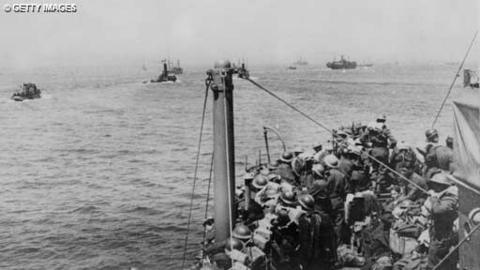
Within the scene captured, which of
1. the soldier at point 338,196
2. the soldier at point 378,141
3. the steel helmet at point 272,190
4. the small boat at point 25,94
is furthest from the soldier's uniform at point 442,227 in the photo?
the small boat at point 25,94

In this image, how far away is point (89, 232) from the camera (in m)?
19.2

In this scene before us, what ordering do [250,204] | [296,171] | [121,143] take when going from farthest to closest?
1. [121,143]
2. [296,171]
3. [250,204]

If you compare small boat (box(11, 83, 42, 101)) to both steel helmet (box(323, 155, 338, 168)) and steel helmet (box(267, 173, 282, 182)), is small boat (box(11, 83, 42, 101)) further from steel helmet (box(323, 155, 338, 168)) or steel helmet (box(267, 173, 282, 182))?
steel helmet (box(323, 155, 338, 168))

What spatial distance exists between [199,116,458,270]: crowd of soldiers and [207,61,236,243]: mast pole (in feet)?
0.87

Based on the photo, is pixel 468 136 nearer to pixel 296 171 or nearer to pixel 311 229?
pixel 311 229

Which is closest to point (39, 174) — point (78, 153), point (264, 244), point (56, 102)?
point (78, 153)

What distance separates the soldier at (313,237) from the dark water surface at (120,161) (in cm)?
933

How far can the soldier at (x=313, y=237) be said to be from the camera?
6098 mm

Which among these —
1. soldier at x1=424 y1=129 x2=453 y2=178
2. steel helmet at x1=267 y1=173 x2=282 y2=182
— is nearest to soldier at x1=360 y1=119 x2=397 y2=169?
soldier at x1=424 y1=129 x2=453 y2=178

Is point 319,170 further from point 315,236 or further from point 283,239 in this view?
point 283,239

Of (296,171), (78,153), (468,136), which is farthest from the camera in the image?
(78,153)

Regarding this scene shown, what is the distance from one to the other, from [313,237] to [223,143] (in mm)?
1663

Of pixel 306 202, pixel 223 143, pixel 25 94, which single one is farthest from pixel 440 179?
pixel 25 94

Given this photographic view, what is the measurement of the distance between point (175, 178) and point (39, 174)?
26.8 ft
